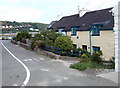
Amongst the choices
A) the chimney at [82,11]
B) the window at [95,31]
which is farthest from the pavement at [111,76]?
the chimney at [82,11]

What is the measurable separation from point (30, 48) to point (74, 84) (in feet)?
56.6

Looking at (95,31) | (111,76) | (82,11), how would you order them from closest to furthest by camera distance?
(111,76) → (95,31) → (82,11)

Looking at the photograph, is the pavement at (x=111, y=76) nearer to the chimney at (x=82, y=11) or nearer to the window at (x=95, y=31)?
the window at (x=95, y=31)

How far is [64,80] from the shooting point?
7.68m

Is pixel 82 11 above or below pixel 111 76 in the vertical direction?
above

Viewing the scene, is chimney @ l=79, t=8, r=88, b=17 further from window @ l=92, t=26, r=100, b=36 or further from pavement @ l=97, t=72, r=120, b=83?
pavement @ l=97, t=72, r=120, b=83

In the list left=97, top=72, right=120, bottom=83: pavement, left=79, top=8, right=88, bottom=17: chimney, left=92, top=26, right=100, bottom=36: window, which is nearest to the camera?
left=97, top=72, right=120, bottom=83: pavement

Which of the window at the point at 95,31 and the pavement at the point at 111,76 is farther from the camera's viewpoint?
the window at the point at 95,31

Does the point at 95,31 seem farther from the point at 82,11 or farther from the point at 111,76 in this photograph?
the point at 111,76

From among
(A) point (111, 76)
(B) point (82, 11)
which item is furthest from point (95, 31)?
(A) point (111, 76)

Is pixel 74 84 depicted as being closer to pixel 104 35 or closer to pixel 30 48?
pixel 104 35

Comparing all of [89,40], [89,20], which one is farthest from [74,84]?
[89,20]

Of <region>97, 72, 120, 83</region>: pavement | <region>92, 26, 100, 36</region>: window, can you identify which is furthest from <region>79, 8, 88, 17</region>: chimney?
<region>97, 72, 120, 83</region>: pavement

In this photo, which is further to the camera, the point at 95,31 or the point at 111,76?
the point at 95,31
